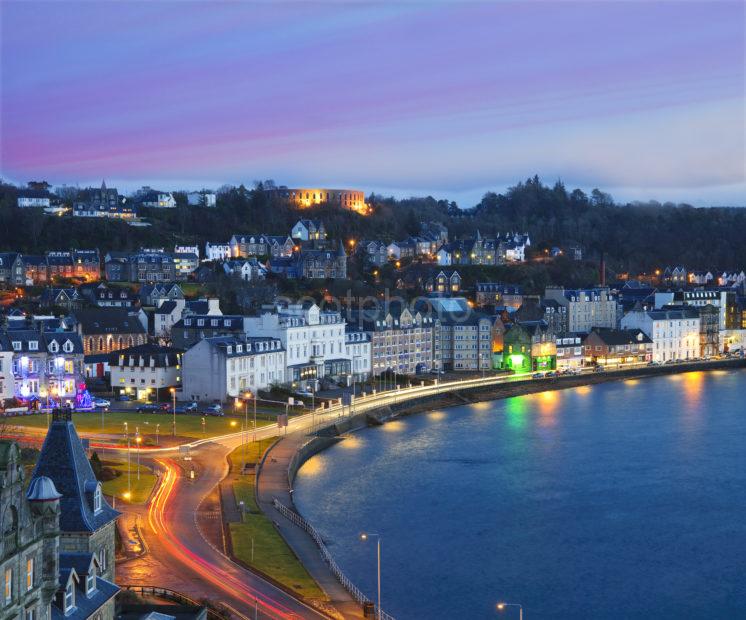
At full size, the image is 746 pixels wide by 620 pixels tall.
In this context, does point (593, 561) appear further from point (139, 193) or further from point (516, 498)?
point (139, 193)

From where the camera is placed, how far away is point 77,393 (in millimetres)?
40188

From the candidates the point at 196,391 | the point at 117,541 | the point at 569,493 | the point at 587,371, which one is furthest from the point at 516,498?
the point at 587,371

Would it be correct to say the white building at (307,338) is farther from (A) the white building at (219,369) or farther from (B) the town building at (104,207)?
(B) the town building at (104,207)

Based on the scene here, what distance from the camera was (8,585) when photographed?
39.0 ft

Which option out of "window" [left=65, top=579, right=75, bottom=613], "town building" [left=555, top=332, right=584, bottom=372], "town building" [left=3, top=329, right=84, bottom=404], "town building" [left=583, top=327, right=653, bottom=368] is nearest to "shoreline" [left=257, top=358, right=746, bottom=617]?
"town building" [left=583, top=327, right=653, bottom=368]

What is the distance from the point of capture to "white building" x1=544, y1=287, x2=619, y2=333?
64375 mm

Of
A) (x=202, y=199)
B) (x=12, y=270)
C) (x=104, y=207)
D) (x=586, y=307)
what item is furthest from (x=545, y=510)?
(x=202, y=199)

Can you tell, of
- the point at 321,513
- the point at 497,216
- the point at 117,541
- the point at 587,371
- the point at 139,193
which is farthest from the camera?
the point at 497,216

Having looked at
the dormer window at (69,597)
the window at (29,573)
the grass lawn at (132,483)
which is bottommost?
the grass lawn at (132,483)

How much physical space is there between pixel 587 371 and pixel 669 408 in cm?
1070

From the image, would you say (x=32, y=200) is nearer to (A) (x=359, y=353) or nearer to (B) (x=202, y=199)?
(B) (x=202, y=199)

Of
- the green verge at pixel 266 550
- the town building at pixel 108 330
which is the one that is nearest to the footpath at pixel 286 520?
the green verge at pixel 266 550

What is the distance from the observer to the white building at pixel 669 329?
62500mm

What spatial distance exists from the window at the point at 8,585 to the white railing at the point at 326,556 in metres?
8.07
